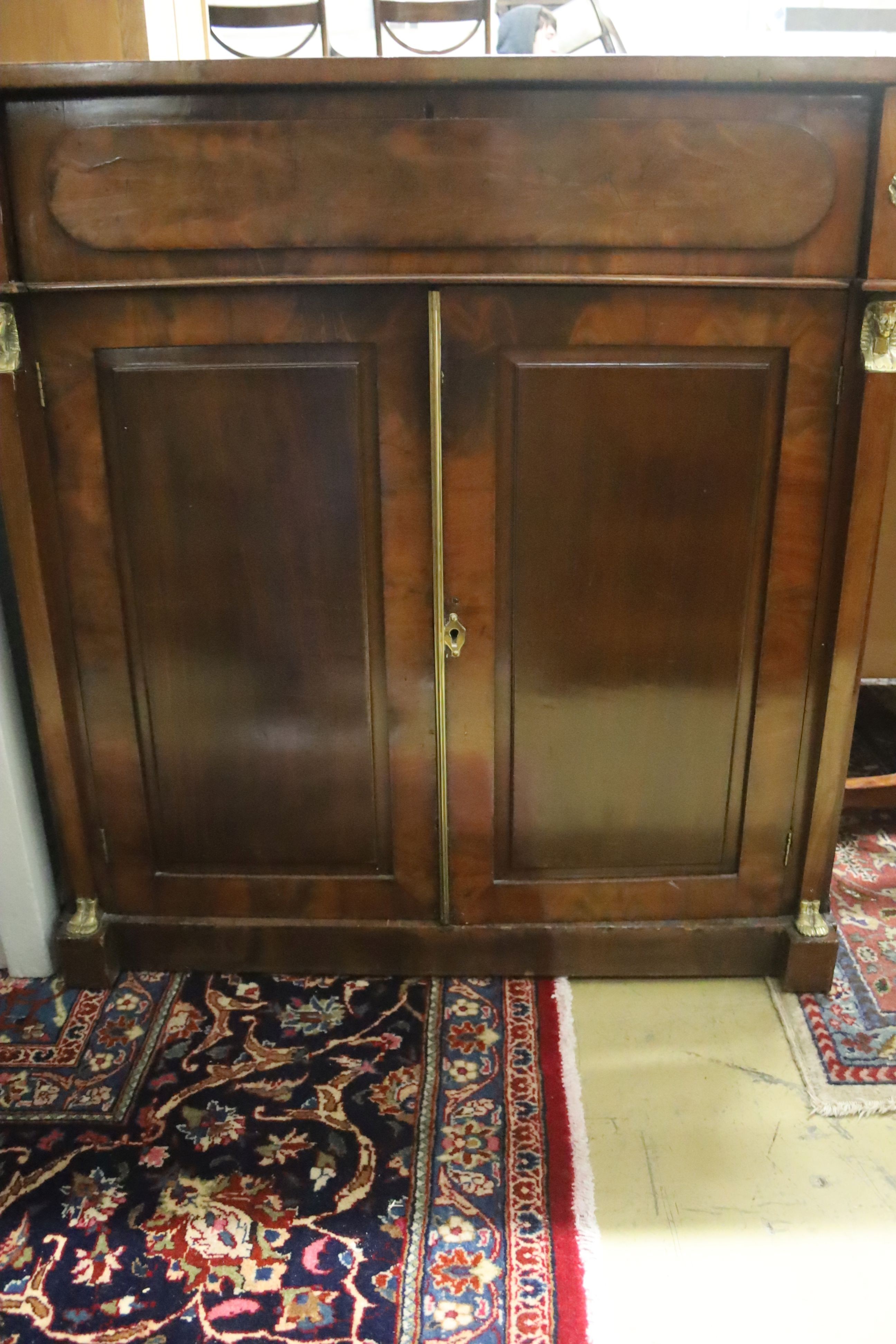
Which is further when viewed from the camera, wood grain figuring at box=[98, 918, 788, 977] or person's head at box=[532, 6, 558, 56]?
person's head at box=[532, 6, 558, 56]

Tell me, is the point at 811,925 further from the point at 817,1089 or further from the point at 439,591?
the point at 439,591

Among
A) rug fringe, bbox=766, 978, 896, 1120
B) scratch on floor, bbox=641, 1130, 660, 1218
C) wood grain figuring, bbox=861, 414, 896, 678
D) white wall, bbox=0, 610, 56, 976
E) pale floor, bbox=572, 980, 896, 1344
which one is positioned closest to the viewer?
pale floor, bbox=572, 980, 896, 1344

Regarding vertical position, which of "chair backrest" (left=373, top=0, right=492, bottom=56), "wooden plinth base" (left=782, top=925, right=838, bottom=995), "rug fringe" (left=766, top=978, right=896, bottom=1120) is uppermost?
"chair backrest" (left=373, top=0, right=492, bottom=56)

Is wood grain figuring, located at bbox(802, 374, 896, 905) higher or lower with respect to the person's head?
lower

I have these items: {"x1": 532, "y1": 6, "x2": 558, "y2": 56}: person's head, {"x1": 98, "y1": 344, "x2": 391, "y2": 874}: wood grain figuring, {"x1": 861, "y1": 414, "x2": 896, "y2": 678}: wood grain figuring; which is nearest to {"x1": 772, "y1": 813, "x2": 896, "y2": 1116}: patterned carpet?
{"x1": 861, "y1": 414, "x2": 896, "y2": 678}: wood grain figuring

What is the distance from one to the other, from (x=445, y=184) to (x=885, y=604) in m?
1.18

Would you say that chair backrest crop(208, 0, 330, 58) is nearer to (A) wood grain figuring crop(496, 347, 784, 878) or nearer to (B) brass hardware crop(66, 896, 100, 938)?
(A) wood grain figuring crop(496, 347, 784, 878)

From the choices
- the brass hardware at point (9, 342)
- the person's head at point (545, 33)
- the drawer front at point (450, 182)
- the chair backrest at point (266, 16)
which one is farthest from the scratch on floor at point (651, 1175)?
the chair backrest at point (266, 16)

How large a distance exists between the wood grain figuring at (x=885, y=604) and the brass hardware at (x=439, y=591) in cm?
87

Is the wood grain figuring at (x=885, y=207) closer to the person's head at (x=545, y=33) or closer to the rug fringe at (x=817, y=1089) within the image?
the person's head at (x=545, y=33)

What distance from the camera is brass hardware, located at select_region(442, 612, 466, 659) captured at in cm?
138

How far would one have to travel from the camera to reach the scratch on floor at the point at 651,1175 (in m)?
1.21

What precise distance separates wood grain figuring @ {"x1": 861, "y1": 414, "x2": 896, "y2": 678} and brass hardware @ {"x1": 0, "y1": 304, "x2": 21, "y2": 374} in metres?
1.44

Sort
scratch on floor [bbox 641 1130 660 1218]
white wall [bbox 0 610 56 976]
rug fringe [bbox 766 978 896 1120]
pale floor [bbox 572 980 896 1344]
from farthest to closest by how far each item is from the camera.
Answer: white wall [bbox 0 610 56 976], rug fringe [bbox 766 978 896 1120], scratch on floor [bbox 641 1130 660 1218], pale floor [bbox 572 980 896 1344]
